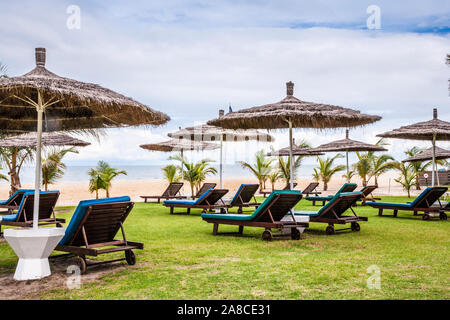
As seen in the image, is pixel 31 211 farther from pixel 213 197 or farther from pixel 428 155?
pixel 428 155

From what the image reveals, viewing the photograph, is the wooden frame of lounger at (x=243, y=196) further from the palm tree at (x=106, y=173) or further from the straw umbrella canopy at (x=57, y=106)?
the palm tree at (x=106, y=173)

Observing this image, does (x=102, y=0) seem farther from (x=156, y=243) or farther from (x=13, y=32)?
(x=156, y=243)

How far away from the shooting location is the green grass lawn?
379cm

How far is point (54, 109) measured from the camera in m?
6.27

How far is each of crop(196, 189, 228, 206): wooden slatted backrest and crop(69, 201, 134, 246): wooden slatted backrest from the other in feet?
18.7

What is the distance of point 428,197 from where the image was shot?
10.3 m

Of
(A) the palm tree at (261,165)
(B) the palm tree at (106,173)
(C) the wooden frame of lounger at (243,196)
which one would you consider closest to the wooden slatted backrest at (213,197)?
(C) the wooden frame of lounger at (243,196)

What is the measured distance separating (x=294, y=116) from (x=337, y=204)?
173 centimetres

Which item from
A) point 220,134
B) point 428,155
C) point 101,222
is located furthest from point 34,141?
point 428,155

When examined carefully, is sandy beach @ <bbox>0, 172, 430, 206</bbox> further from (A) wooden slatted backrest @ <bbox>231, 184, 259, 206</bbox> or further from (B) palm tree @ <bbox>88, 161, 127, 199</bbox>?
(A) wooden slatted backrest @ <bbox>231, 184, 259, 206</bbox>

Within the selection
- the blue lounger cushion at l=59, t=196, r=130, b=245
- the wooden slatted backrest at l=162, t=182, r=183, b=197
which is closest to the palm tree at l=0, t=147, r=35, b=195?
the wooden slatted backrest at l=162, t=182, r=183, b=197

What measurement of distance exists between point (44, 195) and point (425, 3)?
7838 millimetres
